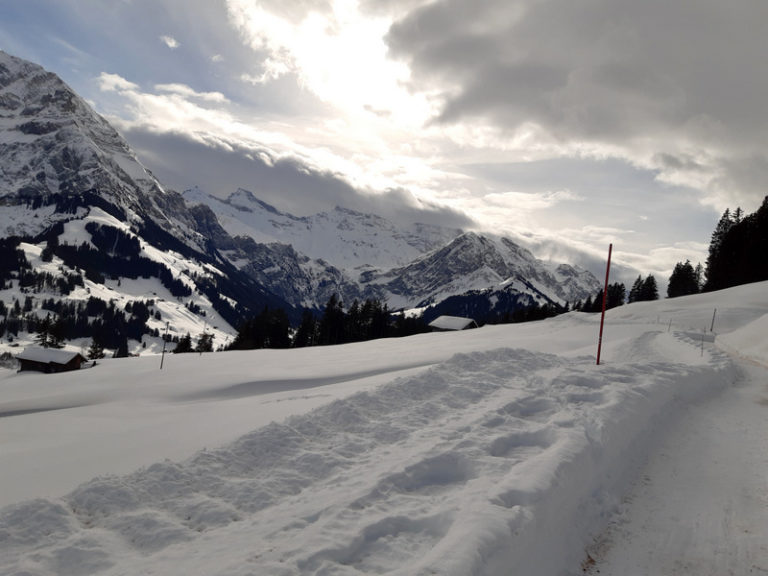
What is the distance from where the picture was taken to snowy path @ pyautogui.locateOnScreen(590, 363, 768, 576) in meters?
6.19

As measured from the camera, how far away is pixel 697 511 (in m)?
7.49

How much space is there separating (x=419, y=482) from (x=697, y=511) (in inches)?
197

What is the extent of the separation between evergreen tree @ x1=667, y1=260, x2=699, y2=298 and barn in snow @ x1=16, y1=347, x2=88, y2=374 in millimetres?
112036

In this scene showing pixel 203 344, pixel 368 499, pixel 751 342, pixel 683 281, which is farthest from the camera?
pixel 683 281

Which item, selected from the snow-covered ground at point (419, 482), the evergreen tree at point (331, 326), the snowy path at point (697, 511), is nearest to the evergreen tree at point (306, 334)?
the evergreen tree at point (331, 326)

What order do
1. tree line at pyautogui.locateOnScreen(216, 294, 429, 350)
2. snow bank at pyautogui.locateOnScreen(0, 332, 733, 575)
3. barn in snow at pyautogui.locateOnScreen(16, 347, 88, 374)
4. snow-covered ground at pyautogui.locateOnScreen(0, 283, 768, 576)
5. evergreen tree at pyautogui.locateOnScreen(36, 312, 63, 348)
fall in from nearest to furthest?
snow bank at pyautogui.locateOnScreen(0, 332, 733, 575) → snow-covered ground at pyautogui.locateOnScreen(0, 283, 768, 576) → barn in snow at pyautogui.locateOnScreen(16, 347, 88, 374) → tree line at pyautogui.locateOnScreen(216, 294, 429, 350) → evergreen tree at pyautogui.locateOnScreen(36, 312, 63, 348)

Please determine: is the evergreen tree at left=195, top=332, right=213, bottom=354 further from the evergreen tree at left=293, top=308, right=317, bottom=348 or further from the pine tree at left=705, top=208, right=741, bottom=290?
the pine tree at left=705, top=208, right=741, bottom=290

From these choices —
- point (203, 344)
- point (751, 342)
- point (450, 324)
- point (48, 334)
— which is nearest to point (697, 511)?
point (751, 342)

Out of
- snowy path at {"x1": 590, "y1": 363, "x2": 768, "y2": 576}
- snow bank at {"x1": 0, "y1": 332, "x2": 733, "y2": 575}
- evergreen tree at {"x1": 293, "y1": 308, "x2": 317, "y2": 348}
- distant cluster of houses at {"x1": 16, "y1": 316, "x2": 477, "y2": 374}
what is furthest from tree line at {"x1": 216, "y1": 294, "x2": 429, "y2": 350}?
snowy path at {"x1": 590, "y1": 363, "x2": 768, "y2": 576}

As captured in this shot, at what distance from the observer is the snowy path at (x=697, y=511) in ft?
20.3

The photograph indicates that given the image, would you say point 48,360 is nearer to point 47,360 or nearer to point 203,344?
point 47,360

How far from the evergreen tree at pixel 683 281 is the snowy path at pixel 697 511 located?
9726 cm

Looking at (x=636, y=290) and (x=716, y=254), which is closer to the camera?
(x=716, y=254)

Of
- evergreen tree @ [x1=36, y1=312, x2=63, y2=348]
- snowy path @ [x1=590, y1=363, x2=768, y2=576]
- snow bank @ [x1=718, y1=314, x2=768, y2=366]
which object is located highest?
snow bank @ [x1=718, y1=314, x2=768, y2=366]
